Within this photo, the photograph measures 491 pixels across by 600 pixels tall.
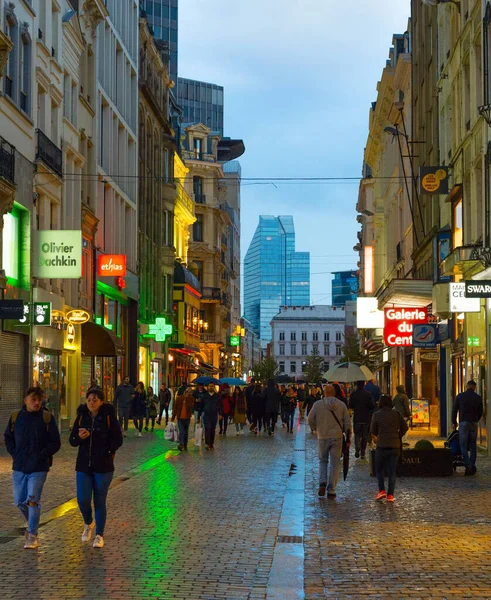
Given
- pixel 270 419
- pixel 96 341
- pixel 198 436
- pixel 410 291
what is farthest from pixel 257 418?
→ pixel 198 436

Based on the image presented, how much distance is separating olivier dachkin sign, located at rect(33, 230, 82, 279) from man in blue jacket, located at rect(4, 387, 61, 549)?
806 inches

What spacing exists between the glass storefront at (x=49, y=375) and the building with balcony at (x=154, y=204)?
61.9 feet

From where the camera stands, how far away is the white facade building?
7549 inches

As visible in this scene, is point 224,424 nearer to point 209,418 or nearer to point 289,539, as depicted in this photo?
point 209,418

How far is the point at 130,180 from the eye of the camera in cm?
5409

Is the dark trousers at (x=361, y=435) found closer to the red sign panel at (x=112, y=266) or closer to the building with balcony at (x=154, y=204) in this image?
the red sign panel at (x=112, y=266)

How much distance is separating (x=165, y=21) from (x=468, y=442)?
99.3 metres

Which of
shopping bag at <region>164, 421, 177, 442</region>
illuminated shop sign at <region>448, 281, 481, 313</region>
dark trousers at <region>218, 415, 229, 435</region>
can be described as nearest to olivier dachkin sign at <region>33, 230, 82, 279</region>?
shopping bag at <region>164, 421, 177, 442</region>

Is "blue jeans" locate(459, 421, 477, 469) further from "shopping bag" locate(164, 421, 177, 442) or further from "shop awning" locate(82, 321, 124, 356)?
"shop awning" locate(82, 321, 124, 356)

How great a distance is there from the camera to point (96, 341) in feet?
133

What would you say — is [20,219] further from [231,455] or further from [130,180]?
[130,180]

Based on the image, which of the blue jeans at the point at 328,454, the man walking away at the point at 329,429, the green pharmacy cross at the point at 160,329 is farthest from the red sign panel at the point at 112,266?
the blue jeans at the point at 328,454

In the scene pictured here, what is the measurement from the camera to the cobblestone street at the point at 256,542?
30.1ft

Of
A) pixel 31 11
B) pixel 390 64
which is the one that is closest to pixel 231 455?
pixel 31 11
